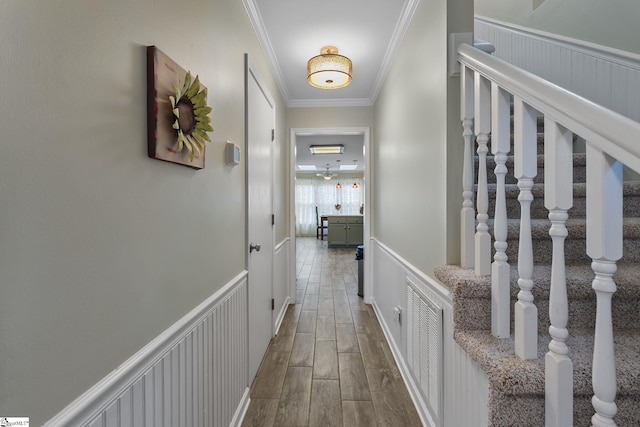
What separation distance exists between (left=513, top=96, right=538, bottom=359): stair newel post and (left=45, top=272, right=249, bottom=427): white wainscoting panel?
112 centimetres

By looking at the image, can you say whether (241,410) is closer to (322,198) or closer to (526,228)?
(526,228)

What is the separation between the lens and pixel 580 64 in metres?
2.14

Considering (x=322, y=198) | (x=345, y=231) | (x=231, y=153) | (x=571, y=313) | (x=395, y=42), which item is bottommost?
(x=345, y=231)

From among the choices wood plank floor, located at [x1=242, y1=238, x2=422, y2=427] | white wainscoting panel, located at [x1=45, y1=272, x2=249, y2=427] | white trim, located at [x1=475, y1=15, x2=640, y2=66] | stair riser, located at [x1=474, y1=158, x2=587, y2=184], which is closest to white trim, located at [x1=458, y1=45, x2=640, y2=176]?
stair riser, located at [x1=474, y1=158, x2=587, y2=184]

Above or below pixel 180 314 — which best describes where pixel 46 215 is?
above

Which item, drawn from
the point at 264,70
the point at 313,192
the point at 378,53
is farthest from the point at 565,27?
the point at 313,192

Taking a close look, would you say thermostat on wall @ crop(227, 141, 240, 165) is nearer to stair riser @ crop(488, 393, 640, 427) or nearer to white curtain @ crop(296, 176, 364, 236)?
stair riser @ crop(488, 393, 640, 427)

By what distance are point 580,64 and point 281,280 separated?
10.4 feet

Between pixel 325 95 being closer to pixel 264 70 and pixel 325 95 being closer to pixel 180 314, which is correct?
pixel 264 70

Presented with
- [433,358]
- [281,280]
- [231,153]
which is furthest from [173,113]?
[281,280]

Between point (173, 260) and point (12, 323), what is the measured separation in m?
0.51

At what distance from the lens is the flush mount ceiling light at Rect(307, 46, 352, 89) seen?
2201mm

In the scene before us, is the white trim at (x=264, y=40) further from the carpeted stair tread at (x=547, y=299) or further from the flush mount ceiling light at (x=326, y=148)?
the flush mount ceiling light at (x=326, y=148)

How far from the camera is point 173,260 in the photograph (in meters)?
0.98
